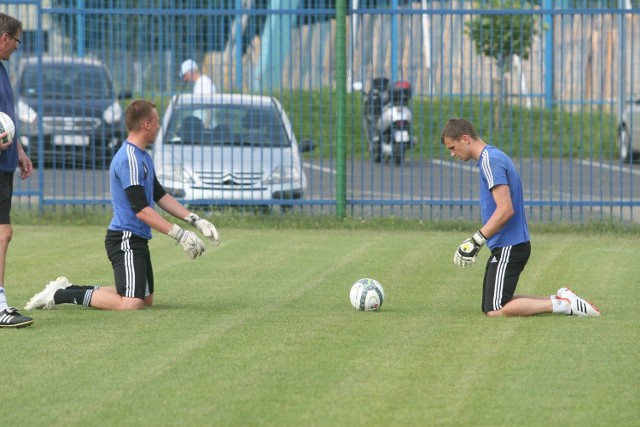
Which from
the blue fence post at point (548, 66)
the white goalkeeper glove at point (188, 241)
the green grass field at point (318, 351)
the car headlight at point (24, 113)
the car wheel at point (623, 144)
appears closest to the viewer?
the green grass field at point (318, 351)

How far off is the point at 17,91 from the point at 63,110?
410 centimetres

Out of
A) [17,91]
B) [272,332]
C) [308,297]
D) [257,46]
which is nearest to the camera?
[272,332]

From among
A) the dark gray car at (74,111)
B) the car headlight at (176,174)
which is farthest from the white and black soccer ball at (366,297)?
the dark gray car at (74,111)

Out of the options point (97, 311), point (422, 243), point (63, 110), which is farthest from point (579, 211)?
point (97, 311)

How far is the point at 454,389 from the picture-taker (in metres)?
6.39

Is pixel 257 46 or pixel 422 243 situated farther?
pixel 257 46

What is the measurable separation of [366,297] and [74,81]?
25.9 feet

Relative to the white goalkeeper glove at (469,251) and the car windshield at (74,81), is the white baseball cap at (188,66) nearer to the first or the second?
the car windshield at (74,81)

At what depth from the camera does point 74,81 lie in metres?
15.8

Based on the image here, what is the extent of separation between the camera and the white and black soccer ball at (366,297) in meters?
8.95

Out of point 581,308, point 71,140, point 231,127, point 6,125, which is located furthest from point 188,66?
point 581,308

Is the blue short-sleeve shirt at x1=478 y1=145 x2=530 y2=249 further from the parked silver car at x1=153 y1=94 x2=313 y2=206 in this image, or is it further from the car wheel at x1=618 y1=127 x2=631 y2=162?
the parked silver car at x1=153 y1=94 x2=313 y2=206

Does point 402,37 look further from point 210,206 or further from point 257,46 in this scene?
point 210,206

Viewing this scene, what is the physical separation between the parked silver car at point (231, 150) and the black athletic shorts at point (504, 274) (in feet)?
21.4
